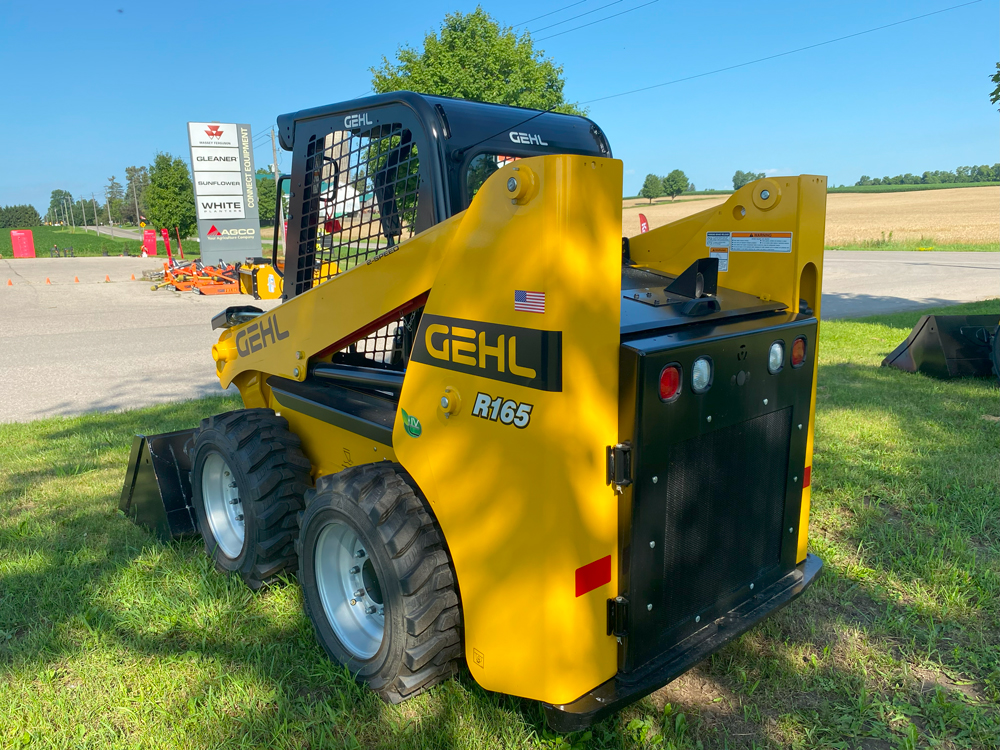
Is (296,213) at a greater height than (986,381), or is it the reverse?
(296,213)

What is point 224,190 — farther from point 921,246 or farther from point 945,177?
point 945,177

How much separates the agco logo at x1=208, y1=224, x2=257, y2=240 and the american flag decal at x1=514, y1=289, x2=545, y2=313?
23.1 m

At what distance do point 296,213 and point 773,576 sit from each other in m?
2.65

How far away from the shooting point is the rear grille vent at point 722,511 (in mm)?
2273

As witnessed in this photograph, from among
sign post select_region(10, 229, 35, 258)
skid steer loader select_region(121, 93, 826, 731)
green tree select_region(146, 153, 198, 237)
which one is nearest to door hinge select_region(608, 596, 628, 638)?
skid steer loader select_region(121, 93, 826, 731)

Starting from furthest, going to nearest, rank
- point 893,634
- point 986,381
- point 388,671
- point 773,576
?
point 986,381 < point 893,634 < point 773,576 < point 388,671

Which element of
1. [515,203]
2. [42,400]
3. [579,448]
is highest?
[515,203]

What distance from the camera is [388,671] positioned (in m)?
2.44

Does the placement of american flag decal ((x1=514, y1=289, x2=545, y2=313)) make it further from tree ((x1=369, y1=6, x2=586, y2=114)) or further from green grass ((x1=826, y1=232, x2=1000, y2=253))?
green grass ((x1=826, y1=232, x2=1000, y2=253))

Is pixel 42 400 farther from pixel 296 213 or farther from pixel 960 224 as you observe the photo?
pixel 960 224

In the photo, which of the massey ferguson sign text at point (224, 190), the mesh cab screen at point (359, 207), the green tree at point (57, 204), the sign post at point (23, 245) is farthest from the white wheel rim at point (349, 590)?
the green tree at point (57, 204)

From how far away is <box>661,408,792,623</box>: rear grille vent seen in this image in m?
2.27

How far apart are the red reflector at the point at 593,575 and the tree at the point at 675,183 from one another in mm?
88913

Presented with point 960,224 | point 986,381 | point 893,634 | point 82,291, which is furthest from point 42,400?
point 960,224
